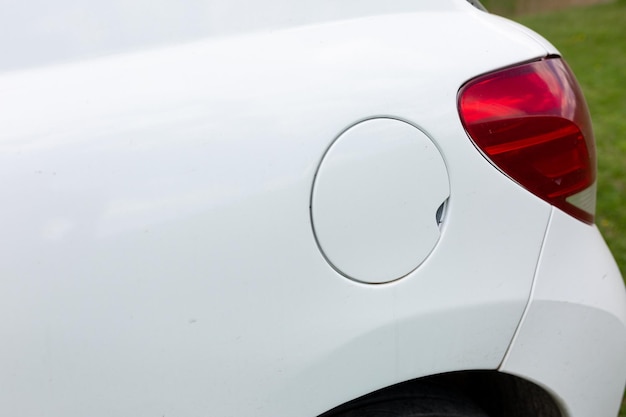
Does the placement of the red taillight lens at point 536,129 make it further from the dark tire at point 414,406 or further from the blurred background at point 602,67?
the blurred background at point 602,67

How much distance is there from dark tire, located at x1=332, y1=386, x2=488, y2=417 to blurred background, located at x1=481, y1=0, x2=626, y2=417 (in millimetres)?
1232

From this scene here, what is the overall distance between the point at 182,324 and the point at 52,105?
1.55ft

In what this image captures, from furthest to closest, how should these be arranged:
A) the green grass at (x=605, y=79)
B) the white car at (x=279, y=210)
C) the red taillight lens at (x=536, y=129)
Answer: the green grass at (x=605, y=79) → the red taillight lens at (x=536, y=129) → the white car at (x=279, y=210)

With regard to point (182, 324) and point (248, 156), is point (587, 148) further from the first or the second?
point (182, 324)

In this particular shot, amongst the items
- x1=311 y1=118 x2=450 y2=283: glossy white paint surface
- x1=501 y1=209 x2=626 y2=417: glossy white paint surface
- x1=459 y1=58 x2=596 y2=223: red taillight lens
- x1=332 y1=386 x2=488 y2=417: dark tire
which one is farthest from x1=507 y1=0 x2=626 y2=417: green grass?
x1=311 y1=118 x2=450 y2=283: glossy white paint surface

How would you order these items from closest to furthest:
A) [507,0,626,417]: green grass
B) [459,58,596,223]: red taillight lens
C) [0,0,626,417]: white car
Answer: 1. [0,0,626,417]: white car
2. [459,58,596,223]: red taillight lens
3. [507,0,626,417]: green grass

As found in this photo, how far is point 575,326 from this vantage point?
145 centimetres

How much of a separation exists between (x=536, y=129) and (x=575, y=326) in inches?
17.0

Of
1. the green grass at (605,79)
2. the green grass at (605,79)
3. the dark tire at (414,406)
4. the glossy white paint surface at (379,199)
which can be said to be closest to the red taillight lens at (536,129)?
the glossy white paint surface at (379,199)

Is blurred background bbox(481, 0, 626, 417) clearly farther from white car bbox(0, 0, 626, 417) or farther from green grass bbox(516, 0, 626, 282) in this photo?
white car bbox(0, 0, 626, 417)

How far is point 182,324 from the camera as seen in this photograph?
4.02ft

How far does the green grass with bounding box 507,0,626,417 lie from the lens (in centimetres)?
375

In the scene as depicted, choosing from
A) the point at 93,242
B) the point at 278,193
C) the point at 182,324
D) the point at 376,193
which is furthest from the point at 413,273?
the point at 93,242

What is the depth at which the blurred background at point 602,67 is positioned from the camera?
380 centimetres
